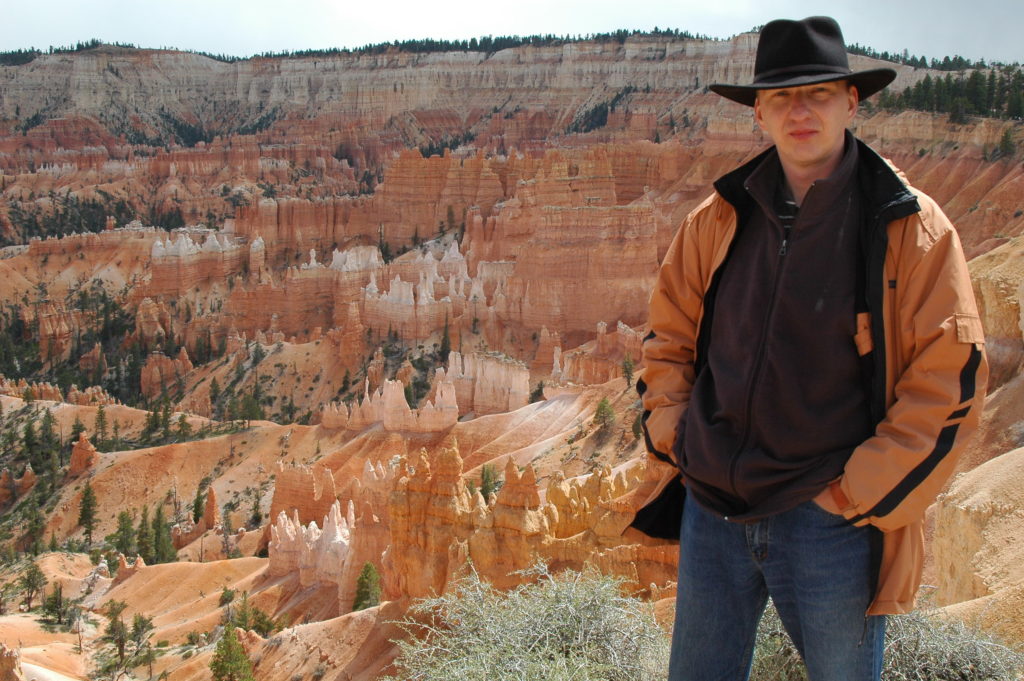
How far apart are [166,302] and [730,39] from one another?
6752 centimetres

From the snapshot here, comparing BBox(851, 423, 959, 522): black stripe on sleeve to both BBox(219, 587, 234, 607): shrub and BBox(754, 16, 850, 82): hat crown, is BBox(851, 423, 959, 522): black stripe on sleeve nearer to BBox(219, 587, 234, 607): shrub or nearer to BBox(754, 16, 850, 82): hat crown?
BBox(754, 16, 850, 82): hat crown

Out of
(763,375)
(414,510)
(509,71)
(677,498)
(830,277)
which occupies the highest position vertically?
(509,71)

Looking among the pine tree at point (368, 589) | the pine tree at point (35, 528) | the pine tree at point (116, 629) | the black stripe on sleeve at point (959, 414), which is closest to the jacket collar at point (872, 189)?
the black stripe on sleeve at point (959, 414)

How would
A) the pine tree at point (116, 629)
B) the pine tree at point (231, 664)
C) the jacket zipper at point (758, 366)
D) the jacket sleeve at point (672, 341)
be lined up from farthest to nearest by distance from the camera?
1. the pine tree at point (116, 629)
2. the pine tree at point (231, 664)
3. the jacket sleeve at point (672, 341)
4. the jacket zipper at point (758, 366)

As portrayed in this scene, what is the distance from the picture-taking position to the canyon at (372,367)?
13.4m

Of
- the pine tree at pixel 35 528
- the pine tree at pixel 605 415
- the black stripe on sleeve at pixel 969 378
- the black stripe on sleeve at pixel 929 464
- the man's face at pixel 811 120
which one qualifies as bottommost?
the pine tree at pixel 35 528

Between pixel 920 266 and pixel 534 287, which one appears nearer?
pixel 920 266

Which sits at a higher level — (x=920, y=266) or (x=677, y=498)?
(x=920, y=266)

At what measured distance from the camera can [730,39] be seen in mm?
99250

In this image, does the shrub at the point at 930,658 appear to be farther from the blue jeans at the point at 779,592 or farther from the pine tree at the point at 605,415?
the pine tree at the point at 605,415

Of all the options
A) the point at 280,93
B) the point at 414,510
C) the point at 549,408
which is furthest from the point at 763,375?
the point at 280,93

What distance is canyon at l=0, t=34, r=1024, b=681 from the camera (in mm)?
13430

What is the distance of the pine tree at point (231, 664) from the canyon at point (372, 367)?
34cm

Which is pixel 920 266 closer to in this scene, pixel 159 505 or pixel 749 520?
pixel 749 520
